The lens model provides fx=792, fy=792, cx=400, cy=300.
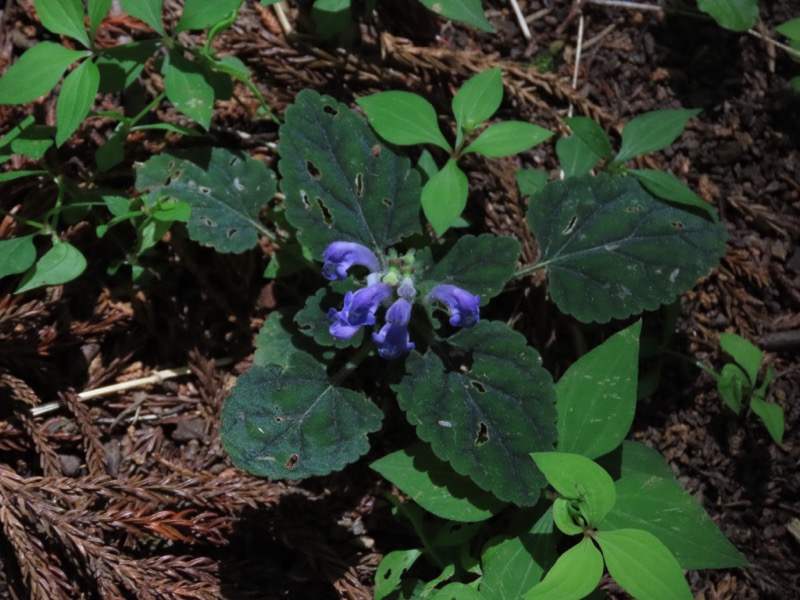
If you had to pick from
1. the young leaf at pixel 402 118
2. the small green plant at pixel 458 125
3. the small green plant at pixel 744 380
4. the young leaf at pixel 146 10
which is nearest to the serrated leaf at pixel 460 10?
the small green plant at pixel 458 125

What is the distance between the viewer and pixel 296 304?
3.59 meters

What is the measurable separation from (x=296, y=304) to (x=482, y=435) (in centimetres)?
107

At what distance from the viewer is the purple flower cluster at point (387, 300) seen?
9.39ft

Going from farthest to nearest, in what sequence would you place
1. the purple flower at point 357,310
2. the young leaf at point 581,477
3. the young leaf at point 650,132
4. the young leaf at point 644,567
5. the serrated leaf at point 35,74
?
the young leaf at point 650,132 → the serrated leaf at point 35,74 → the purple flower at point 357,310 → the young leaf at point 581,477 → the young leaf at point 644,567

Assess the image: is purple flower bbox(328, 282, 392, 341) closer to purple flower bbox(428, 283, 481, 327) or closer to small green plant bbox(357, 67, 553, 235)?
purple flower bbox(428, 283, 481, 327)

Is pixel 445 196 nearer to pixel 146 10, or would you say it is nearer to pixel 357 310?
pixel 357 310

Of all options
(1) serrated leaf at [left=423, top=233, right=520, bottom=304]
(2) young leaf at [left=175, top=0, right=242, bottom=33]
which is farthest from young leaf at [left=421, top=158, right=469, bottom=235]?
(2) young leaf at [left=175, top=0, right=242, bottom=33]

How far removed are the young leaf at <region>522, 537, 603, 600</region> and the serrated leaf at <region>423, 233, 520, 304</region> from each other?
102cm

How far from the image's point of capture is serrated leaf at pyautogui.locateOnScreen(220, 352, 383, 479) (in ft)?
9.30

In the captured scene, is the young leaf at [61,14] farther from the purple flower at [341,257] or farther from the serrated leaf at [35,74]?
the purple flower at [341,257]

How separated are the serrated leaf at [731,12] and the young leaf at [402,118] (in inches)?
60.6

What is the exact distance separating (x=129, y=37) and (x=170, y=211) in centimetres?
110

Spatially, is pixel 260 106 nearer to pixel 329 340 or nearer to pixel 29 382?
pixel 329 340

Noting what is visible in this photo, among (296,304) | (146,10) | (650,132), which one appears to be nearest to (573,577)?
(296,304)
